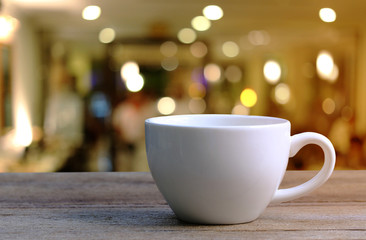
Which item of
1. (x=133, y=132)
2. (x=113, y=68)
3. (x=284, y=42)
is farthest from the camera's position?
(x=284, y=42)

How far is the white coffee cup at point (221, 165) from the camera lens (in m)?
0.29

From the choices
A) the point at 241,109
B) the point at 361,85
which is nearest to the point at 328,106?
the point at 361,85

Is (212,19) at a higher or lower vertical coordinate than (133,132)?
higher

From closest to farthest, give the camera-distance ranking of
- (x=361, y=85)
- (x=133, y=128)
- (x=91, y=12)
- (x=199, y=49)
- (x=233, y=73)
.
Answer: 1. (x=133, y=128)
2. (x=91, y=12)
3. (x=361, y=85)
4. (x=199, y=49)
5. (x=233, y=73)

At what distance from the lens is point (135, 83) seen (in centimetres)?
509

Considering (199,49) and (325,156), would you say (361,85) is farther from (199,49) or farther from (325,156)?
(325,156)

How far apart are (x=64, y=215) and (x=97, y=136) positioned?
4.35 m

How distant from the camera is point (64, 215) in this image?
1.11 ft

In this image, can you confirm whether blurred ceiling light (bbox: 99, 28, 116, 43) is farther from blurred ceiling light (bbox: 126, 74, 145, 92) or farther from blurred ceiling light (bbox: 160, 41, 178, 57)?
blurred ceiling light (bbox: 160, 41, 178, 57)

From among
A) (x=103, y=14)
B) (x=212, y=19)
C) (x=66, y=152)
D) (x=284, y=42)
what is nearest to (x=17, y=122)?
(x=66, y=152)

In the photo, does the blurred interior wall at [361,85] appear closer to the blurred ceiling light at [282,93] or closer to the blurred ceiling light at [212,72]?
the blurred ceiling light at [282,93]

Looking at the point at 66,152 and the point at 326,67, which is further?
the point at 326,67

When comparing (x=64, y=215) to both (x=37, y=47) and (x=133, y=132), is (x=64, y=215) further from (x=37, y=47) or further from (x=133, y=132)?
(x=37, y=47)

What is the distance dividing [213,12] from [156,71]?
1.40 m
